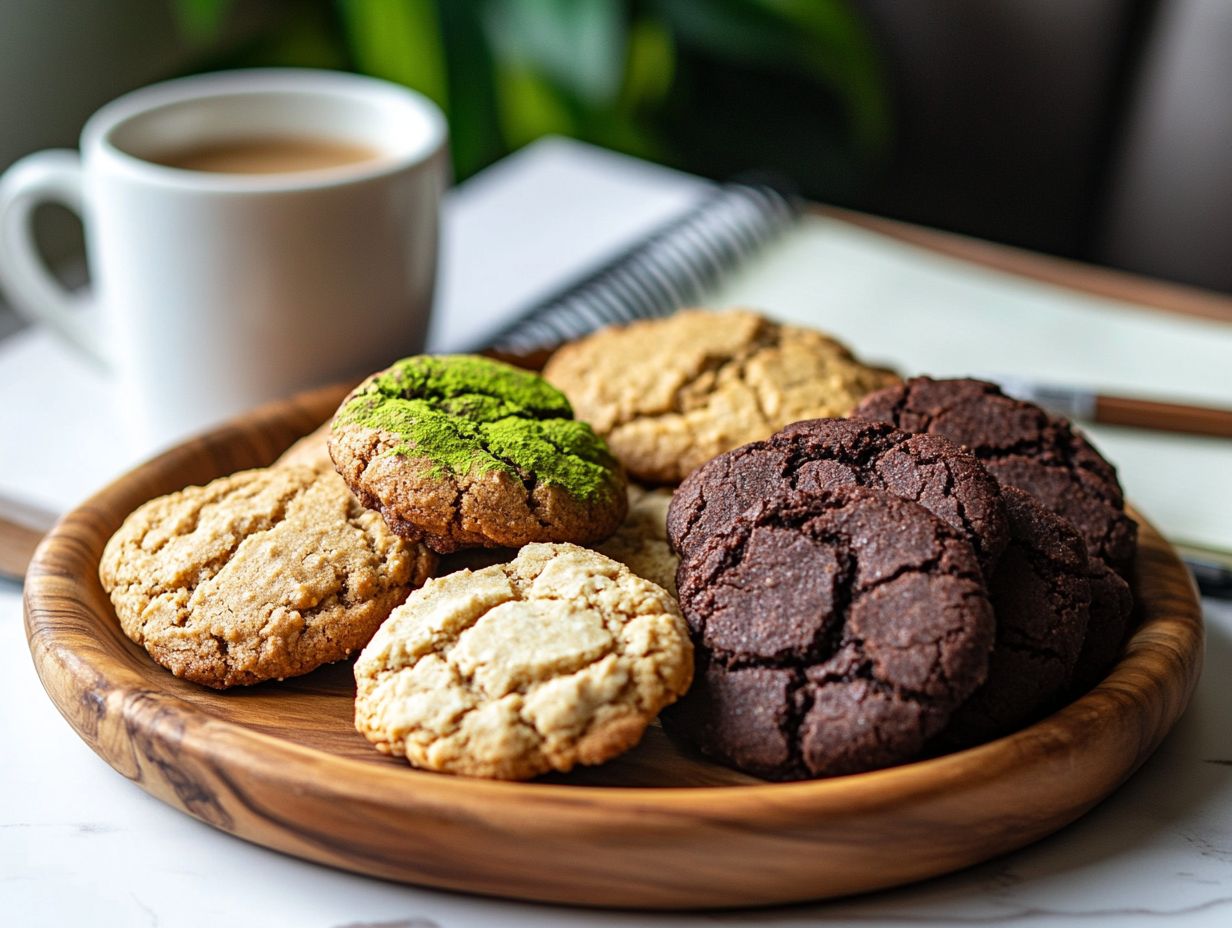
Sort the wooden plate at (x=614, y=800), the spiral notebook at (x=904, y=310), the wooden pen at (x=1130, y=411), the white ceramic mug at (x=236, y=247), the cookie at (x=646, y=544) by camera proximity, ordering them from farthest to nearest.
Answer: the spiral notebook at (x=904, y=310), the wooden pen at (x=1130, y=411), the white ceramic mug at (x=236, y=247), the cookie at (x=646, y=544), the wooden plate at (x=614, y=800)

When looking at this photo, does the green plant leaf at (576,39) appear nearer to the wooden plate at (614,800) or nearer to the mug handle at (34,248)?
the mug handle at (34,248)

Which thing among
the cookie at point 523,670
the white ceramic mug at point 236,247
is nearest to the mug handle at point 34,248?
the white ceramic mug at point 236,247

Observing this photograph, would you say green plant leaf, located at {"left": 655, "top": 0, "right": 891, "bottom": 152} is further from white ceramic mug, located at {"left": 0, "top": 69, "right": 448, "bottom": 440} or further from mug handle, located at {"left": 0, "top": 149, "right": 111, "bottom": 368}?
mug handle, located at {"left": 0, "top": 149, "right": 111, "bottom": 368}

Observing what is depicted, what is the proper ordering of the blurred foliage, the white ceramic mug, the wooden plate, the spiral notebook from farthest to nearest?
the blurred foliage < the spiral notebook < the white ceramic mug < the wooden plate

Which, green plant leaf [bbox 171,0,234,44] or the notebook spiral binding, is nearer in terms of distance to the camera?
the notebook spiral binding

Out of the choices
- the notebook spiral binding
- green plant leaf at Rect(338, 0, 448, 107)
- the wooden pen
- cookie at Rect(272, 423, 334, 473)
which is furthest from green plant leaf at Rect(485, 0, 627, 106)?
cookie at Rect(272, 423, 334, 473)
